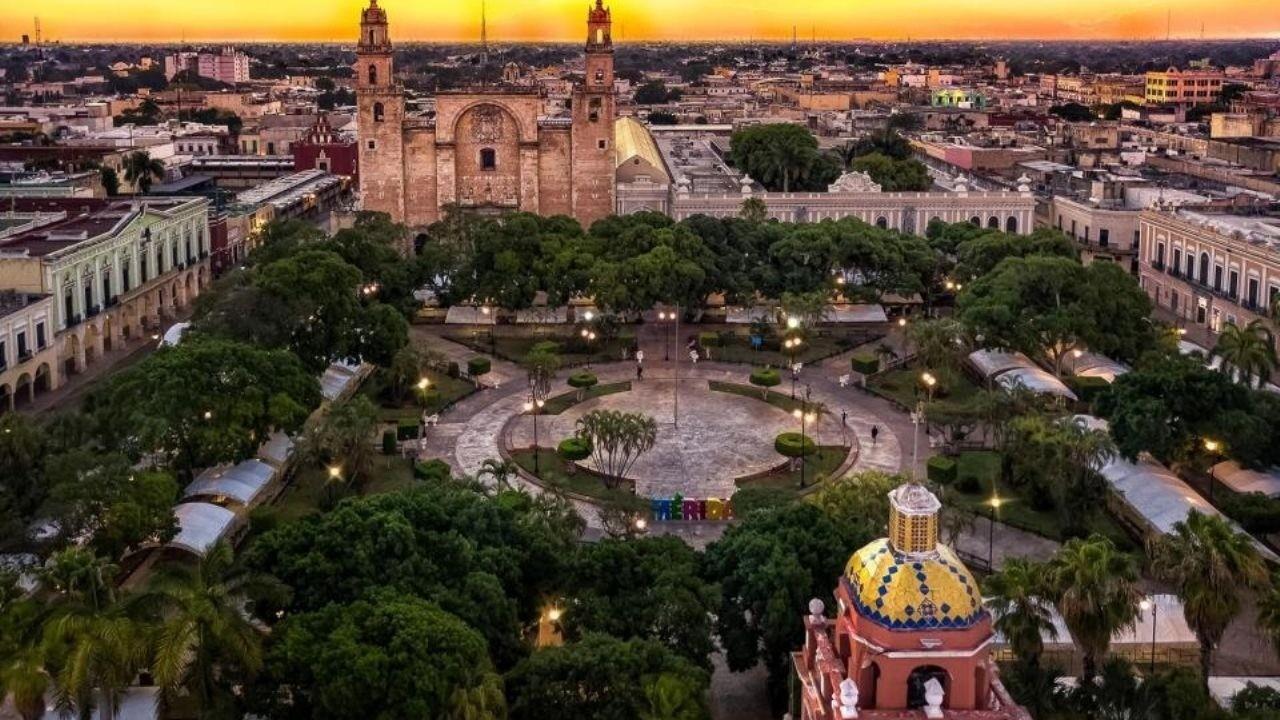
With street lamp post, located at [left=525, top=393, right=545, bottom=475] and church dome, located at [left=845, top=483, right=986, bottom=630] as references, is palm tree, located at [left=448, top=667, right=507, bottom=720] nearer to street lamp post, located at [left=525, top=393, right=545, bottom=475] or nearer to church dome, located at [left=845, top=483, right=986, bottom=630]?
church dome, located at [left=845, top=483, right=986, bottom=630]

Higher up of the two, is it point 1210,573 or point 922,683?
point 922,683

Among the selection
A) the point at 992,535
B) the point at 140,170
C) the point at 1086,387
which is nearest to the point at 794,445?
the point at 992,535

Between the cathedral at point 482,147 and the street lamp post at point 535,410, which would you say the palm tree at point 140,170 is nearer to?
the cathedral at point 482,147

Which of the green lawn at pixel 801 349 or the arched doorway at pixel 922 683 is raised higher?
the arched doorway at pixel 922 683

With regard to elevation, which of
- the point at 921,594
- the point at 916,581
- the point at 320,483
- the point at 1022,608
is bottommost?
the point at 320,483

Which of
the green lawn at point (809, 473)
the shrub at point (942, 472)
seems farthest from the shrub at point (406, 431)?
the shrub at point (942, 472)

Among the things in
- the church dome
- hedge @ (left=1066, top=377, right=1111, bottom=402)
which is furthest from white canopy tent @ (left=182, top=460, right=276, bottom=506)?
hedge @ (left=1066, top=377, right=1111, bottom=402)

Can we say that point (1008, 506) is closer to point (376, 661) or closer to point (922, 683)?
point (922, 683)
